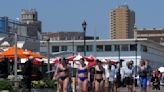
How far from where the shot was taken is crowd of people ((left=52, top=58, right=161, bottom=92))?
19750 millimetres

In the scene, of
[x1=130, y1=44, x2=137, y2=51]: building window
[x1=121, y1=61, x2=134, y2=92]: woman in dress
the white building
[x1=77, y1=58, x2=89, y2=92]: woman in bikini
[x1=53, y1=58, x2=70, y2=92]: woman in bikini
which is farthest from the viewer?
[x1=130, y1=44, x2=137, y2=51]: building window

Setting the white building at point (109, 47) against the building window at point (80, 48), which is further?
the building window at point (80, 48)

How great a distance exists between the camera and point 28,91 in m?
23.3

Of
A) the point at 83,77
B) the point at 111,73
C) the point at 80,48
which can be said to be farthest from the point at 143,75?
the point at 80,48

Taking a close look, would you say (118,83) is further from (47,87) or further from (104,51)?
(104,51)

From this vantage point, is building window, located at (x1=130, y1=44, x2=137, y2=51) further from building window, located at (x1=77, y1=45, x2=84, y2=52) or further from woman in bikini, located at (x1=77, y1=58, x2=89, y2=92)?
woman in bikini, located at (x1=77, y1=58, x2=89, y2=92)

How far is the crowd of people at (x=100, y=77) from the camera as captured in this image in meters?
19.8

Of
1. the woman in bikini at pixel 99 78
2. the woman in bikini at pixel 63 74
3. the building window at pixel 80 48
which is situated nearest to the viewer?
the woman in bikini at pixel 63 74

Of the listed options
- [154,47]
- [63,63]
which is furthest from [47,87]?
[154,47]

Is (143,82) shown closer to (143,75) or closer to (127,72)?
(143,75)

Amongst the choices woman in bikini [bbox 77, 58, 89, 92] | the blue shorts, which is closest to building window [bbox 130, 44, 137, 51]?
the blue shorts

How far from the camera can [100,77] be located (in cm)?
2148

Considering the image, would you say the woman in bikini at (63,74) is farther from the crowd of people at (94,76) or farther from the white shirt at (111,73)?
the white shirt at (111,73)

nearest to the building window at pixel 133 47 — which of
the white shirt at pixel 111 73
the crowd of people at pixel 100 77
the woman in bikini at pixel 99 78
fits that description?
the crowd of people at pixel 100 77
